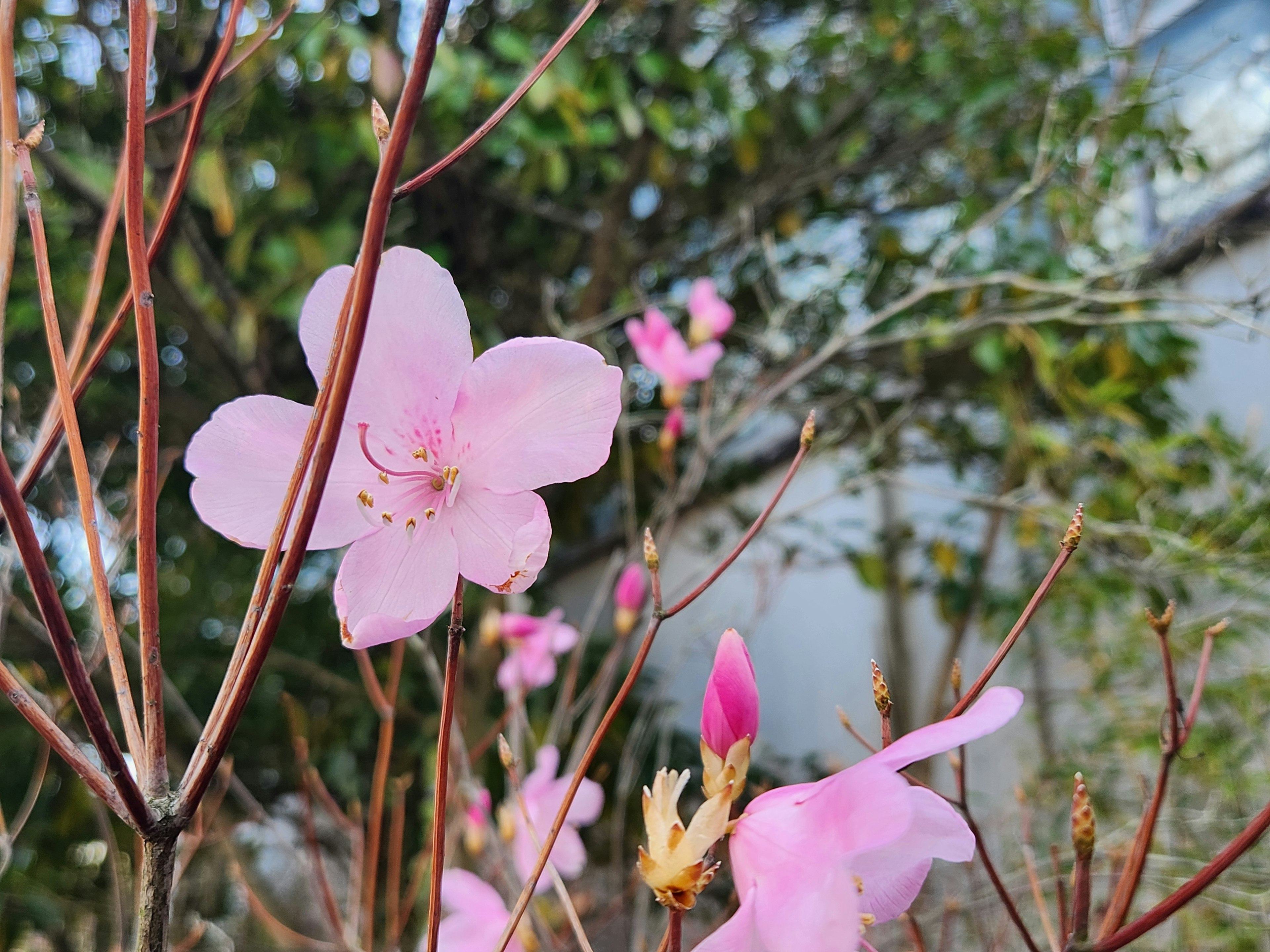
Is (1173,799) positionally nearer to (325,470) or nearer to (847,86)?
(847,86)

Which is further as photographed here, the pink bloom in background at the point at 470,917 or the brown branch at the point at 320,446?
the pink bloom in background at the point at 470,917

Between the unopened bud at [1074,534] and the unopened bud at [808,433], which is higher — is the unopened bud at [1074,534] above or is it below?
below

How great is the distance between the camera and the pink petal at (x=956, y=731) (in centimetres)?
18

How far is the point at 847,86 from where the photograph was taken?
1.60 m

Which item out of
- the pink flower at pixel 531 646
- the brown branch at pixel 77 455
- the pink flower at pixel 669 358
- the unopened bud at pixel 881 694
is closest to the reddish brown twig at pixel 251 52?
the brown branch at pixel 77 455

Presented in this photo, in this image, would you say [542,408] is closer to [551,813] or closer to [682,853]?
[682,853]

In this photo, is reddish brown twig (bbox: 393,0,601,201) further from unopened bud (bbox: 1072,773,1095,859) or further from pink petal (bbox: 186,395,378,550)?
unopened bud (bbox: 1072,773,1095,859)

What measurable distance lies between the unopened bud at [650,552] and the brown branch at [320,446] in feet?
0.31

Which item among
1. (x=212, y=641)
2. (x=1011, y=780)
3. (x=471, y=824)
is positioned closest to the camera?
(x=471, y=824)

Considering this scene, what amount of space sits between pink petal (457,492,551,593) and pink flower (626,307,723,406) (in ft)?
2.31

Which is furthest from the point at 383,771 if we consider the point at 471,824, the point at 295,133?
the point at 295,133

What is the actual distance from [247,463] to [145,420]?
0.16 feet

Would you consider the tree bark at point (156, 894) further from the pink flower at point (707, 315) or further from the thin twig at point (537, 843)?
the pink flower at point (707, 315)

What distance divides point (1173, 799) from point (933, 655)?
73 cm
